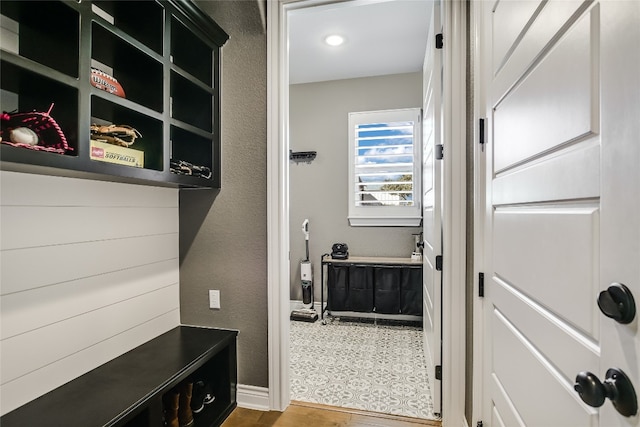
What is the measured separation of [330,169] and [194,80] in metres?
2.45

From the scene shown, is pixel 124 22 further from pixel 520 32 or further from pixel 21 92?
pixel 520 32

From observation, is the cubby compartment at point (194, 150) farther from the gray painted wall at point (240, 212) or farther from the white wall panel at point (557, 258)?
the white wall panel at point (557, 258)

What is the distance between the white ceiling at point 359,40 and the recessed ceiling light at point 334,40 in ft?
0.15

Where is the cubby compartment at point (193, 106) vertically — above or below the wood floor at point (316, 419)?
above

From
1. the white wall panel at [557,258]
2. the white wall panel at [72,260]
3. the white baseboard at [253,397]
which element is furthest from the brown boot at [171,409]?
the white wall panel at [557,258]

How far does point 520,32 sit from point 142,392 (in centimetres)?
188

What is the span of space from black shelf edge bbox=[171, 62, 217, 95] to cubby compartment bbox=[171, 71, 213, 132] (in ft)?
0.06

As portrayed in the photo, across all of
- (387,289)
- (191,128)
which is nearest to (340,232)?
(387,289)

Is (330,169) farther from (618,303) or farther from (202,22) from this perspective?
(618,303)

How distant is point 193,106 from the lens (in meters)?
2.17

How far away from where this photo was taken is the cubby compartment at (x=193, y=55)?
1979 millimetres

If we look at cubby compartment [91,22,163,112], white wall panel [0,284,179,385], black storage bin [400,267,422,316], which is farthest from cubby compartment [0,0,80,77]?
black storage bin [400,267,422,316]

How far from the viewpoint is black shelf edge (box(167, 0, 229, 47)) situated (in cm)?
176

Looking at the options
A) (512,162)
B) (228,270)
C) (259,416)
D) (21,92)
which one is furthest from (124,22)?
(259,416)
